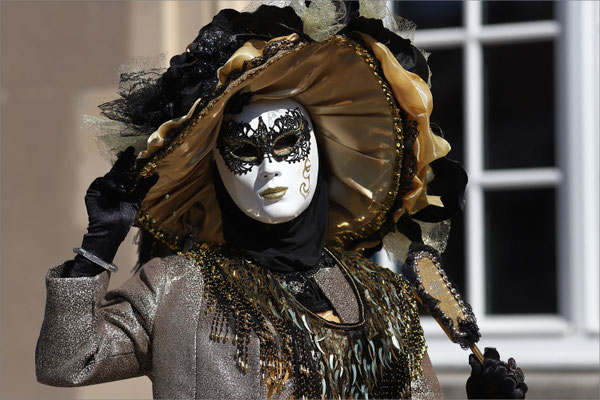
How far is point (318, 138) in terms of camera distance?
258 centimetres

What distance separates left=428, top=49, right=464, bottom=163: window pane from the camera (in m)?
3.54

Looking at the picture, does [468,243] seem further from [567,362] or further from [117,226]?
[117,226]

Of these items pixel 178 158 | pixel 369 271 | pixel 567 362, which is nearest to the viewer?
pixel 178 158

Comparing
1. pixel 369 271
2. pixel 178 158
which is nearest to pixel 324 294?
pixel 369 271

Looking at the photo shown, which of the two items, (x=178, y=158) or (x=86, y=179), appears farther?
(x=86, y=179)

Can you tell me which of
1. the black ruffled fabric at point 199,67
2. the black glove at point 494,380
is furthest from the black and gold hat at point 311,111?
the black glove at point 494,380

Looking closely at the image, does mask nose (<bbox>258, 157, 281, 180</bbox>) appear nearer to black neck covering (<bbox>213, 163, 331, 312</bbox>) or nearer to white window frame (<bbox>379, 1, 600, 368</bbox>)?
black neck covering (<bbox>213, 163, 331, 312</bbox>)

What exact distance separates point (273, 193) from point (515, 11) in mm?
1566

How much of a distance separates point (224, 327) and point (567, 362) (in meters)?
1.40

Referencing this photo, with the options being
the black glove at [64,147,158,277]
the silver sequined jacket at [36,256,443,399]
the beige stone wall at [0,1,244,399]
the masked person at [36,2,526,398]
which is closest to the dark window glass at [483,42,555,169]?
the masked person at [36,2,526,398]

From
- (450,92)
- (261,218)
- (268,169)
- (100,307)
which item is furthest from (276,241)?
(450,92)

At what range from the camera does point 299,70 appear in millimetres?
2389

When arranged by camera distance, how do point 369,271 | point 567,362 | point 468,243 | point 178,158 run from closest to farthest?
point 178,158 < point 369,271 < point 567,362 < point 468,243

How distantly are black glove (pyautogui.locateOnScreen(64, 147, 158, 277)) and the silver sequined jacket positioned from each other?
1.4 inches
